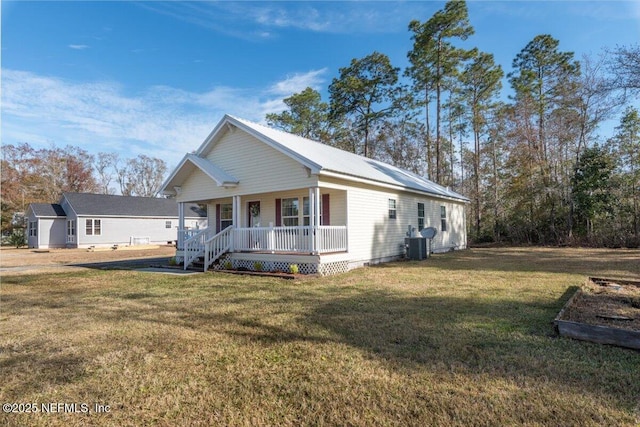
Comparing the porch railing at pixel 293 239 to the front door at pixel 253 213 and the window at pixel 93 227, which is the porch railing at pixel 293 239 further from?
the window at pixel 93 227

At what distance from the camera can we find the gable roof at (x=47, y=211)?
27125 millimetres

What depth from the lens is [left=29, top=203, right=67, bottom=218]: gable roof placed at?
27125 mm

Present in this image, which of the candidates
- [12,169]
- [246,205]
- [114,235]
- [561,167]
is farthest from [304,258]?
[12,169]

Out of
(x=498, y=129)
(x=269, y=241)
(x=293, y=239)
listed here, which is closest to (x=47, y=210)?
(x=269, y=241)

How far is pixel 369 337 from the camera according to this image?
4.45m

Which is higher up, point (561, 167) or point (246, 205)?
point (561, 167)

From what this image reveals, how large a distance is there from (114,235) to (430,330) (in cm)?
3104

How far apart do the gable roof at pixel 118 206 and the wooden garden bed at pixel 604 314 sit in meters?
25.4

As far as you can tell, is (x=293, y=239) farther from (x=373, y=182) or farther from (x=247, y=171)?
(x=373, y=182)

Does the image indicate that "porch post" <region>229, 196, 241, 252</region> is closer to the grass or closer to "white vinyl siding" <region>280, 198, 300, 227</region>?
"white vinyl siding" <region>280, 198, 300, 227</region>

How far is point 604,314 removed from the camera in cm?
513

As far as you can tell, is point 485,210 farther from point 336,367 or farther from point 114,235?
point 114,235

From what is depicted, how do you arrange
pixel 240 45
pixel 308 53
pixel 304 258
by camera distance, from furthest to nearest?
pixel 308 53
pixel 240 45
pixel 304 258

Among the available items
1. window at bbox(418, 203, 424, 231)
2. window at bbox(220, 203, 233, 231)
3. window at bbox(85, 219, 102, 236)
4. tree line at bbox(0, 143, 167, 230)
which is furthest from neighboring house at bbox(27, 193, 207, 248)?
window at bbox(418, 203, 424, 231)
